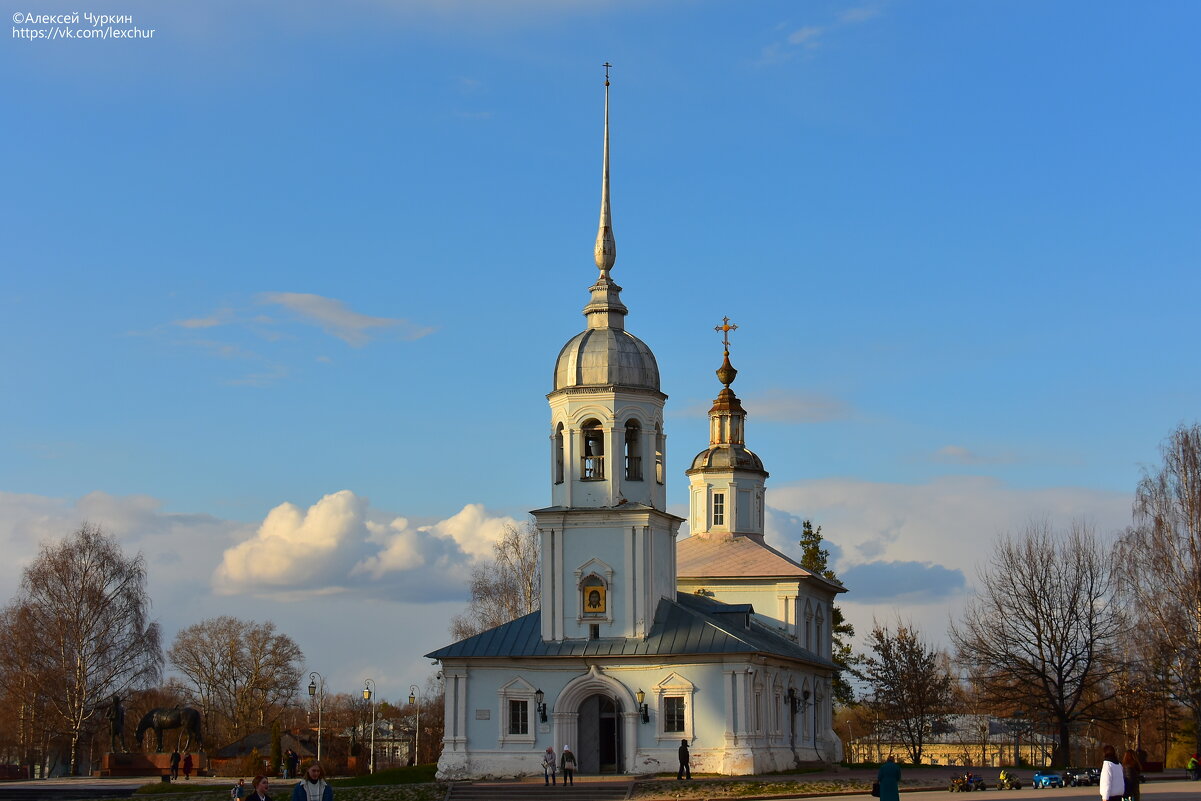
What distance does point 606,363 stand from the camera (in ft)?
133

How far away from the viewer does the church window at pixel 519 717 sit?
127ft

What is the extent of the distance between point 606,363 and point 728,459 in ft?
57.1

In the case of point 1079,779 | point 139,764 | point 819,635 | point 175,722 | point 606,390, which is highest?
point 606,390

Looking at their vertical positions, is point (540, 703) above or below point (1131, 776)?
above

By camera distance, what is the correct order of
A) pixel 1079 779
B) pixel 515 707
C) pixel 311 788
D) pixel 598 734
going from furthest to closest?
pixel 598 734 → pixel 515 707 → pixel 1079 779 → pixel 311 788

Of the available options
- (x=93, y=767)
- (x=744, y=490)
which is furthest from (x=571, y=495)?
(x=93, y=767)

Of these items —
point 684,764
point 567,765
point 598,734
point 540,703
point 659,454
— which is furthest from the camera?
point 659,454

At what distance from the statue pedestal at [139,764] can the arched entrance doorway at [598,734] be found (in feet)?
50.0

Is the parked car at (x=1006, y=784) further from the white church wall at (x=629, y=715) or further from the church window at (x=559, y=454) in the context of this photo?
the church window at (x=559, y=454)

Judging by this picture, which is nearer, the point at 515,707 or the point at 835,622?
the point at 515,707

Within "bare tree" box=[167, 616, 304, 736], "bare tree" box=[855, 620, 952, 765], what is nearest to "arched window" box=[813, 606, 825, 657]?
"bare tree" box=[855, 620, 952, 765]

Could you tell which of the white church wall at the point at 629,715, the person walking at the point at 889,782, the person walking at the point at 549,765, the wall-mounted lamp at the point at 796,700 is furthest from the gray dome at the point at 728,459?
the person walking at the point at 889,782

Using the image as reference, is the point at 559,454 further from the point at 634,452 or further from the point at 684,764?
the point at 684,764

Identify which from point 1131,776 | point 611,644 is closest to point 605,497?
point 611,644
